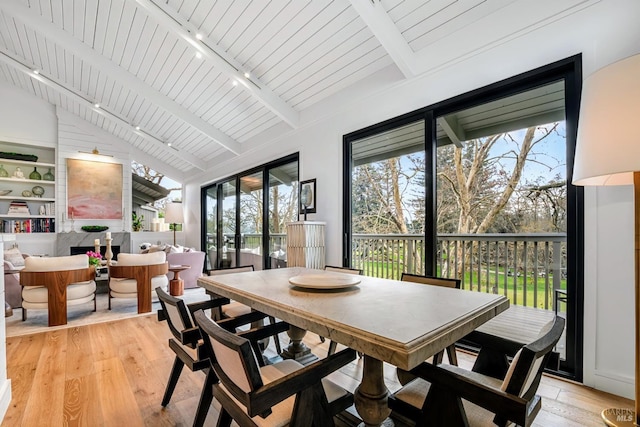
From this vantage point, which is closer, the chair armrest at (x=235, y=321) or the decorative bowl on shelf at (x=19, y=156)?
the chair armrest at (x=235, y=321)

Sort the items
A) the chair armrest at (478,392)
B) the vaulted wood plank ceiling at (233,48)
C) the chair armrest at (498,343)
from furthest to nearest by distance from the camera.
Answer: the vaulted wood plank ceiling at (233,48)
the chair armrest at (498,343)
the chair armrest at (478,392)

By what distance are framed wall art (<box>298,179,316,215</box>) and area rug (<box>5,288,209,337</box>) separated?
6.78 feet

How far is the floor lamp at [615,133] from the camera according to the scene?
3.97ft

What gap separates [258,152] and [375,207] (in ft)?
8.52

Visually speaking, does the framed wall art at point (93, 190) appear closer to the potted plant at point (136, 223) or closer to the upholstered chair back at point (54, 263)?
the potted plant at point (136, 223)

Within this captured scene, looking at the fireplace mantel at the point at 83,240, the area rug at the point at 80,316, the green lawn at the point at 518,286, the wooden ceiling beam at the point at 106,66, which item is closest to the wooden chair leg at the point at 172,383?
the area rug at the point at 80,316

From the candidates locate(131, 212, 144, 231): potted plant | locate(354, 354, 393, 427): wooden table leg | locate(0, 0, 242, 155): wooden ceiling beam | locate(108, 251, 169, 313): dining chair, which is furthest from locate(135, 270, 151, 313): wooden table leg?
locate(131, 212, 144, 231): potted plant

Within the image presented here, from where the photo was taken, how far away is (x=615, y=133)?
4.11 ft

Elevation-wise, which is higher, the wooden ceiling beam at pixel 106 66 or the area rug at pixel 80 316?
the wooden ceiling beam at pixel 106 66

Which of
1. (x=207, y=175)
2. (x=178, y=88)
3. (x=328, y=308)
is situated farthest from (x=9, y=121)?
(x=328, y=308)

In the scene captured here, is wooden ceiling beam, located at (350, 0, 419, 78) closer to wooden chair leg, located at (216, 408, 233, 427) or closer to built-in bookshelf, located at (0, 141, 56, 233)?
wooden chair leg, located at (216, 408, 233, 427)

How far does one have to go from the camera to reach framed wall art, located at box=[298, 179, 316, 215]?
4.18 metres

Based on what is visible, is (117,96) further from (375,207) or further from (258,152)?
(375,207)

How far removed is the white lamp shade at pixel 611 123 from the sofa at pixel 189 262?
5.17 m
